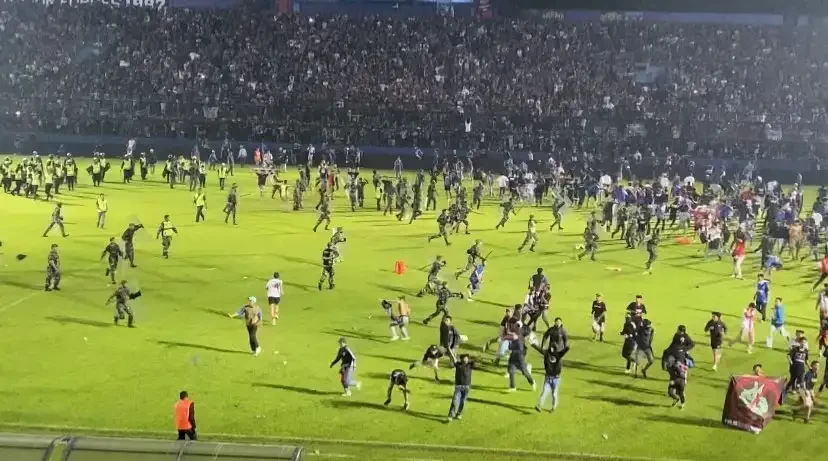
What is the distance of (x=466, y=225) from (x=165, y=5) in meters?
45.4

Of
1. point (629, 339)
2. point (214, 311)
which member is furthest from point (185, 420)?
point (214, 311)

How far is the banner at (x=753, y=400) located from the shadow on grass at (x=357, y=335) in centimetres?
843

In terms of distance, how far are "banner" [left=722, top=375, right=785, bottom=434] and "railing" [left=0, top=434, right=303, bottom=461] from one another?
11.3 m

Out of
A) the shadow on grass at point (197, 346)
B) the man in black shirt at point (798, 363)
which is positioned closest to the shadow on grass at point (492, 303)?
the shadow on grass at point (197, 346)

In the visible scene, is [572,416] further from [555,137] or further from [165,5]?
[165,5]

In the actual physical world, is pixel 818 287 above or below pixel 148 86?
below

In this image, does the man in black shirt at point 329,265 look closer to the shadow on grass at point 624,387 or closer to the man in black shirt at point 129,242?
the man in black shirt at point 129,242

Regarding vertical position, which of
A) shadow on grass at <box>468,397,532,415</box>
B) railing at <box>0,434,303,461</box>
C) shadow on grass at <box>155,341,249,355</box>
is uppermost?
railing at <box>0,434,303,461</box>

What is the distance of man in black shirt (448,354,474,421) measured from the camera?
18547 millimetres

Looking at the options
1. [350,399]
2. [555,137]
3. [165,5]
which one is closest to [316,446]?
[350,399]

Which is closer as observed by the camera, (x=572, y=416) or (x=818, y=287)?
(x=572, y=416)

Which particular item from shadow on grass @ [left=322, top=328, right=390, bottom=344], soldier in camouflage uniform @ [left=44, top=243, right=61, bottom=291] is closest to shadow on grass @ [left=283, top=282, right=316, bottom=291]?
shadow on grass @ [left=322, top=328, right=390, bottom=344]

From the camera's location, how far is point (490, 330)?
25.4 meters

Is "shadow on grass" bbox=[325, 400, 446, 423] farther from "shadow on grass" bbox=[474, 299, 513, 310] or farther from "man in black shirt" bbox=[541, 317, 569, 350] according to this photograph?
"shadow on grass" bbox=[474, 299, 513, 310]
